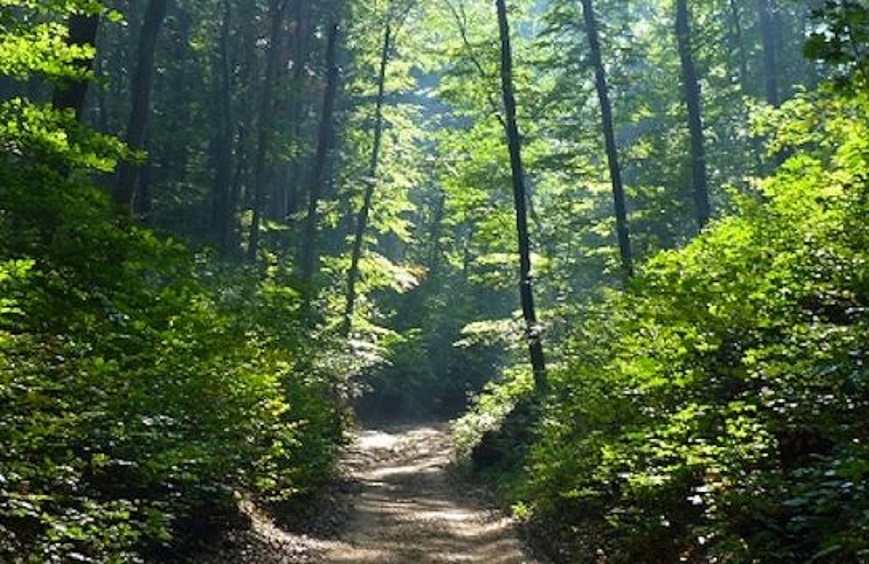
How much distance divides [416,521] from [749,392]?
8.82 meters

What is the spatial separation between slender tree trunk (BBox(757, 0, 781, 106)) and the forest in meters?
0.14

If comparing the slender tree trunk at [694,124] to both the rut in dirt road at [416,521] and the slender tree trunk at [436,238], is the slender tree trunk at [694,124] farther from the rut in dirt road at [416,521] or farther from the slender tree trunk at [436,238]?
the slender tree trunk at [436,238]

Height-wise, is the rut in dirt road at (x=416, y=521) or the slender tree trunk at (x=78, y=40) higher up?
the slender tree trunk at (x=78, y=40)

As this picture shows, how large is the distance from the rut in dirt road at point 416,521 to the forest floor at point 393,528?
0.01 meters

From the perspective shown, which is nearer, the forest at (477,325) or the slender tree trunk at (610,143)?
the forest at (477,325)

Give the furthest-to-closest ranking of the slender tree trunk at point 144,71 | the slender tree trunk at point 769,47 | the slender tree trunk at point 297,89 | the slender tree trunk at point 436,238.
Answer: the slender tree trunk at point 436,238
the slender tree trunk at point 297,89
the slender tree trunk at point 769,47
the slender tree trunk at point 144,71

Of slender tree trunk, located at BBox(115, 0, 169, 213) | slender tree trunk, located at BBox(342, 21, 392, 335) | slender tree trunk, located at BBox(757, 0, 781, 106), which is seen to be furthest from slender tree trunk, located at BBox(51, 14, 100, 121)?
slender tree trunk, located at BBox(757, 0, 781, 106)

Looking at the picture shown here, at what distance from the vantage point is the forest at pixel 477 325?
5867 mm

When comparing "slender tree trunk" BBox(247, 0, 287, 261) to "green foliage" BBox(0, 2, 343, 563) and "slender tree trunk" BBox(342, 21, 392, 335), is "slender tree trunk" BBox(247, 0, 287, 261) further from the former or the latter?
"green foliage" BBox(0, 2, 343, 563)

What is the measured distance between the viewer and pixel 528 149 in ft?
78.7

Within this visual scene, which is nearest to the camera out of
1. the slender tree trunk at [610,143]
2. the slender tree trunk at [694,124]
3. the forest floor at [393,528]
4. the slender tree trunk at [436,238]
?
the forest floor at [393,528]

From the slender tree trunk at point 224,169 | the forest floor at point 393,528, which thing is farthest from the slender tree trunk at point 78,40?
the slender tree trunk at point 224,169

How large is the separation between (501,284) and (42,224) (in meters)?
18.0

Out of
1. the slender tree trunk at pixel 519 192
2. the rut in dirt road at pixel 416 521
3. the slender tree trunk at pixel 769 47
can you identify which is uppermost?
the slender tree trunk at pixel 769 47
